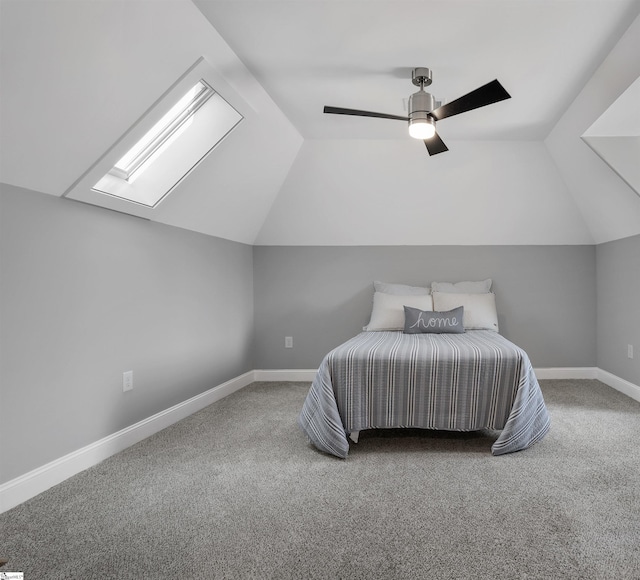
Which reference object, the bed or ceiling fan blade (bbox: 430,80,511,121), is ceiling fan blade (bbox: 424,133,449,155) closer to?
ceiling fan blade (bbox: 430,80,511,121)

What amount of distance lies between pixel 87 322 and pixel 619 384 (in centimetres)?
435

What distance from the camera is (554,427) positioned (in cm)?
297

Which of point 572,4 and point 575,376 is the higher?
point 572,4

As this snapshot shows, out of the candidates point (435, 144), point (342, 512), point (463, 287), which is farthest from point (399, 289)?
point (342, 512)

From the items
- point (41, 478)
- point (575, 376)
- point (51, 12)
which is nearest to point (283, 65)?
point (51, 12)

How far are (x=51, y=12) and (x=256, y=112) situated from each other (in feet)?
5.08

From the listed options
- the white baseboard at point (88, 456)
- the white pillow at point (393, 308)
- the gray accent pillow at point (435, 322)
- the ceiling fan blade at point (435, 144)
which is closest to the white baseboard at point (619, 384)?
the gray accent pillow at point (435, 322)

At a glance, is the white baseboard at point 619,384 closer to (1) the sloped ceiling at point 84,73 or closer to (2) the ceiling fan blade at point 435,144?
(2) the ceiling fan blade at point 435,144

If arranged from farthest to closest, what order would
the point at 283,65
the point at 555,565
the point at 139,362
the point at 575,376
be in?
the point at 575,376
the point at 139,362
the point at 283,65
the point at 555,565

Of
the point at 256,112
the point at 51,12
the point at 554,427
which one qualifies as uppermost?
the point at 256,112

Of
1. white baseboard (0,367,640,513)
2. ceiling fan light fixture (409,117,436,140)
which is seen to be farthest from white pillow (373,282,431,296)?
ceiling fan light fixture (409,117,436,140)

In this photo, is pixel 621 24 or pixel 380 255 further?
pixel 380 255

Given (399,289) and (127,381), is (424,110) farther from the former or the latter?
(127,381)

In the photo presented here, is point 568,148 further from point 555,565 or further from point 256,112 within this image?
point 555,565
